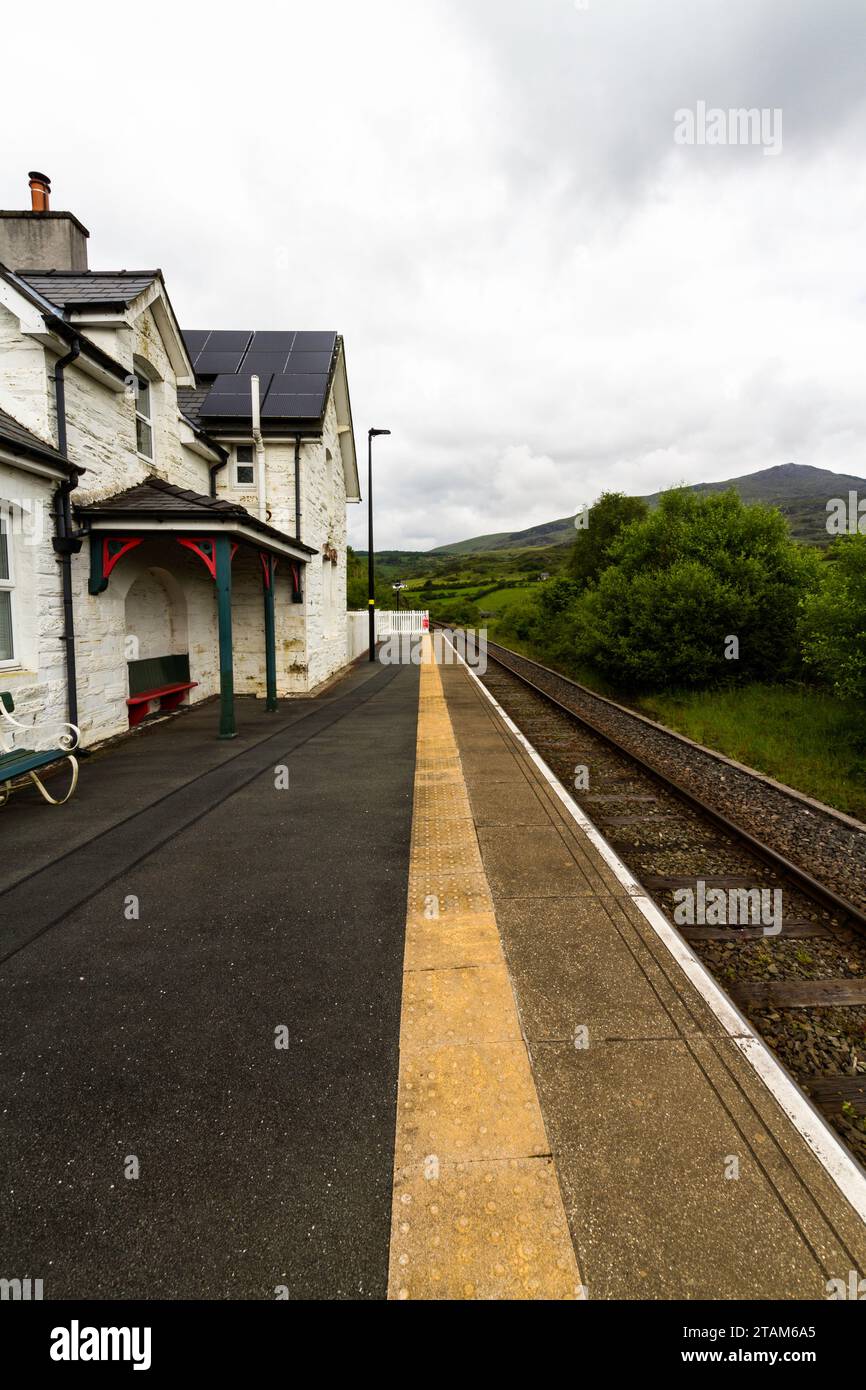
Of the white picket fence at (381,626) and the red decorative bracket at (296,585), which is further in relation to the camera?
the white picket fence at (381,626)

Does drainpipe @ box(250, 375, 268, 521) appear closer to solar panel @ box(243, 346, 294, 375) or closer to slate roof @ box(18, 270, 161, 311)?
solar panel @ box(243, 346, 294, 375)

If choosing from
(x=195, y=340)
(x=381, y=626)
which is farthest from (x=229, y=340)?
(x=381, y=626)

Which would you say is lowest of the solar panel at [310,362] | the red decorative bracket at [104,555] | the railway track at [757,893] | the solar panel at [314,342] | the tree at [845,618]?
the railway track at [757,893]

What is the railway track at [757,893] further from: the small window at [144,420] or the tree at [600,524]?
the tree at [600,524]

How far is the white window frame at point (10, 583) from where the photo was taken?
7.64 m

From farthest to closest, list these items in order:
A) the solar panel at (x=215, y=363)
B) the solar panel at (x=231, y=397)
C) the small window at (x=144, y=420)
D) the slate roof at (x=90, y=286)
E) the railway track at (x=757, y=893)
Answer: the solar panel at (x=215, y=363) < the solar panel at (x=231, y=397) < the small window at (x=144, y=420) < the slate roof at (x=90, y=286) < the railway track at (x=757, y=893)

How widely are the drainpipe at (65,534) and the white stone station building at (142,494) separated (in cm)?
2

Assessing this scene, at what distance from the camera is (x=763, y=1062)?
292cm

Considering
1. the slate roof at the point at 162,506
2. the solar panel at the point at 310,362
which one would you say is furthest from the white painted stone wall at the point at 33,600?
the solar panel at the point at 310,362

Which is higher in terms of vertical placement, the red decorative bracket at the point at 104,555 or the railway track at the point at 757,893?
the red decorative bracket at the point at 104,555

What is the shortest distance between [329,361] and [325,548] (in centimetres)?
518

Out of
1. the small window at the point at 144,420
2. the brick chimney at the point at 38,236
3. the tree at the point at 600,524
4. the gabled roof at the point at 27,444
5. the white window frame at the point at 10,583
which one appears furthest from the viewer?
the tree at the point at 600,524

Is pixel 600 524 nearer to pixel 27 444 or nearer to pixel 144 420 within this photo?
pixel 144 420
